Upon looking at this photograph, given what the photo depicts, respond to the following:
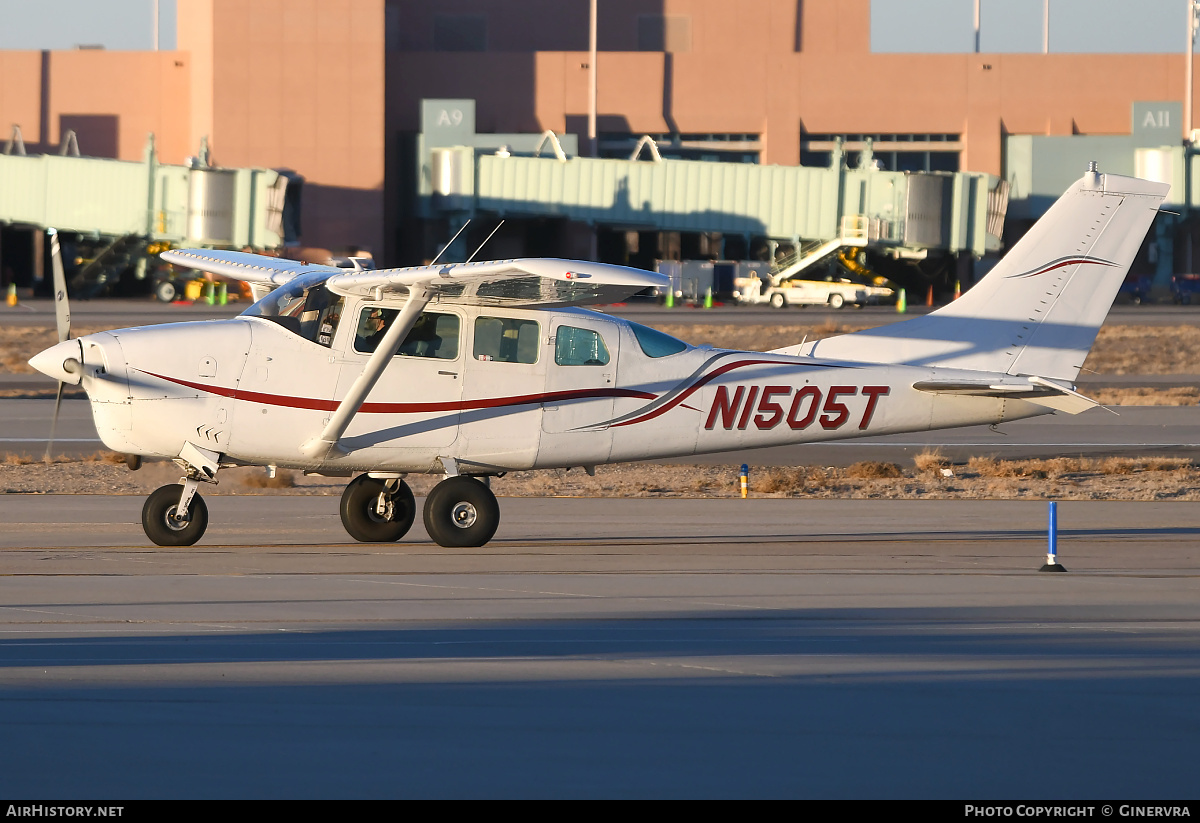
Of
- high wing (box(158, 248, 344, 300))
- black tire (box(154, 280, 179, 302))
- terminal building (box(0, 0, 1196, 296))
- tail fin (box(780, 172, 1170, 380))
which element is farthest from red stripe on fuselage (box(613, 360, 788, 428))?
terminal building (box(0, 0, 1196, 296))

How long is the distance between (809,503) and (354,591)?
279 inches

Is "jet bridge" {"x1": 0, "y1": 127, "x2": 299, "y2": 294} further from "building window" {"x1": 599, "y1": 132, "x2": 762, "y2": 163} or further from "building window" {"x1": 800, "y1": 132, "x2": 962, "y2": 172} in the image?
"building window" {"x1": 800, "y1": 132, "x2": 962, "y2": 172}

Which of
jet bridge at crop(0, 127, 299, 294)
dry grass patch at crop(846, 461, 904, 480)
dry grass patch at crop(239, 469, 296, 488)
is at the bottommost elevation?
dry grass patch at crop(239, 469, 296, 488)

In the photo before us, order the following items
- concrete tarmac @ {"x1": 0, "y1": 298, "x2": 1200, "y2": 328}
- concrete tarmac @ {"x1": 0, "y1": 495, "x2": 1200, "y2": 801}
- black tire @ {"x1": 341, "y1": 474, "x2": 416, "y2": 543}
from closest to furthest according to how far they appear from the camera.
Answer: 1. concrete tarmac @ {"x1": 0, "y1": 495, "x2": 1200, "y2": 801}
2. black tire @ {"x1": 341, "y1": 474, "x2": 416, "y2": 543}
3. concrete tarmac @ {"x1": 0, "y1": 298, "x2": 1200, "y2": 328}

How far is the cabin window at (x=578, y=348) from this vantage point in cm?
1335

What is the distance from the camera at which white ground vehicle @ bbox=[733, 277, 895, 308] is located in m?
56.9

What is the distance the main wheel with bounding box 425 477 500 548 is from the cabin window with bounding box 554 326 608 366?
1.45m

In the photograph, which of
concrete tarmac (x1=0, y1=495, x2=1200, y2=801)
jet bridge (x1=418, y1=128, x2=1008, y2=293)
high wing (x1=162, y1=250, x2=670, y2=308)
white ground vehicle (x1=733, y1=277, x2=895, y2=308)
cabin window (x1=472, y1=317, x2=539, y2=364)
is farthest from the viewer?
jet bridge (x1=418, y1=128, x2=1008, y2=293)

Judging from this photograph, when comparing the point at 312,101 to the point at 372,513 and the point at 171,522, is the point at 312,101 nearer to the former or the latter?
the point at 372,513

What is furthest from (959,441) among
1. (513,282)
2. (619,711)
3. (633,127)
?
(633,127)

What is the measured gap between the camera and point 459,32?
74.1 m

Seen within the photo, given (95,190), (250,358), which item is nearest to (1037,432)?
(250,358)

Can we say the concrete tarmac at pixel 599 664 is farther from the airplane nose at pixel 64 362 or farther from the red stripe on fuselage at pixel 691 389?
the airplane nose at pixel 64 362

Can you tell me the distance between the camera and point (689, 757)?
21.1 feet
